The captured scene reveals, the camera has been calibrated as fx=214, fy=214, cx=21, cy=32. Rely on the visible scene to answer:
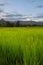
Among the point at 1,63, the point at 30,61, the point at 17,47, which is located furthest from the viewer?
the point at 17,47

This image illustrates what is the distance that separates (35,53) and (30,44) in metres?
0.24

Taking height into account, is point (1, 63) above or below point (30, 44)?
below

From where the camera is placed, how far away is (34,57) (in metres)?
2.39

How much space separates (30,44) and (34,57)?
0.31 metres

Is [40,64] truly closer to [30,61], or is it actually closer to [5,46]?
[30,61]

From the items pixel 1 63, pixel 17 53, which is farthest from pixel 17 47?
pixel 1 63

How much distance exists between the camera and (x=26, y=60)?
2.38 meters

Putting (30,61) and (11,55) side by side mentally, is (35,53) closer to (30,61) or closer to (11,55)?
(30,61)

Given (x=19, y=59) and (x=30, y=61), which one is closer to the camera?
(x=30, y=61)

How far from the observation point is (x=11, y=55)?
2.62 metres

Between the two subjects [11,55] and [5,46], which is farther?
[5,46]

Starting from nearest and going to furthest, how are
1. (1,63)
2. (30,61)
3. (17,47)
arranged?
Answer: (30,61) < (1,63) < (17,47)

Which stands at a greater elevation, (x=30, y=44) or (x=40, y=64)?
(x=30, y=44)

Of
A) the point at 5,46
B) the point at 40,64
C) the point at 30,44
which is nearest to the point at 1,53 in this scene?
Answer: the point at 5,46
